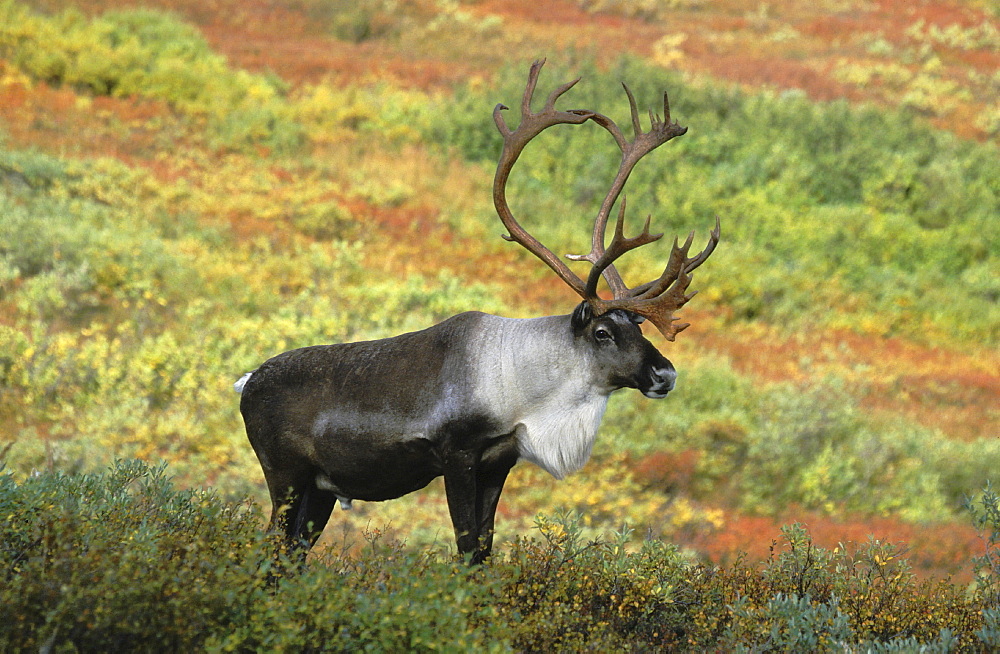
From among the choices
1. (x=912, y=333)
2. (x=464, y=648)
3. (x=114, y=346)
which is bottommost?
(x=912, y=333)

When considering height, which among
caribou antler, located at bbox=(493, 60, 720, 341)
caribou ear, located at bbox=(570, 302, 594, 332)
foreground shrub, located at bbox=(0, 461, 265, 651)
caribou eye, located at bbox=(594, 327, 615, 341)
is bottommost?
foreground shrub, located at bbox=(0, 461, 265, 651)

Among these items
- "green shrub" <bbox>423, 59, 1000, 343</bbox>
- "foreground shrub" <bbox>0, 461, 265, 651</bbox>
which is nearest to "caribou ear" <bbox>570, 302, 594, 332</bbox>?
"foreground shrub" <bbox>0, 461, 265, 651</bbox>

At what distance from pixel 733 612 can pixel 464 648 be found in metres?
1.76

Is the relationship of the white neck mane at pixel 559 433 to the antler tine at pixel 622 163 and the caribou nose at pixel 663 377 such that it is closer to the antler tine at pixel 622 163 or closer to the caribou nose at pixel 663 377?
the caribou nose at pixel 663 377

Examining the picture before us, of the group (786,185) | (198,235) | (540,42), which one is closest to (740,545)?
(198,235)

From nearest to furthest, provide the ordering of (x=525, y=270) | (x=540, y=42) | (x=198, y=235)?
(x=198, y=235) → (x=525, y=270) → (x=540, y=42)

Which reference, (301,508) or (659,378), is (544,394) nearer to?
(659,378)

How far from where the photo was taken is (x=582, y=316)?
514 centimetres

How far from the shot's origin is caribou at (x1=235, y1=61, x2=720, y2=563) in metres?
5.06

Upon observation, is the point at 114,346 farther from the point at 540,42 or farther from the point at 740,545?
the point at 540,42

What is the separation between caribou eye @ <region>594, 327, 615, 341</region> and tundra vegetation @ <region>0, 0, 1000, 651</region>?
1089mm

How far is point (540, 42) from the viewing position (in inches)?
1257

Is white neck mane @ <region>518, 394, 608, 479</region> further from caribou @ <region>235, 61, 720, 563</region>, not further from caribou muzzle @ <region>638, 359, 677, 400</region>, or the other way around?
caribou muzzle @ <region>638, 359, 677, 400</region>

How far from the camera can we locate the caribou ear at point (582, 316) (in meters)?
5.13
